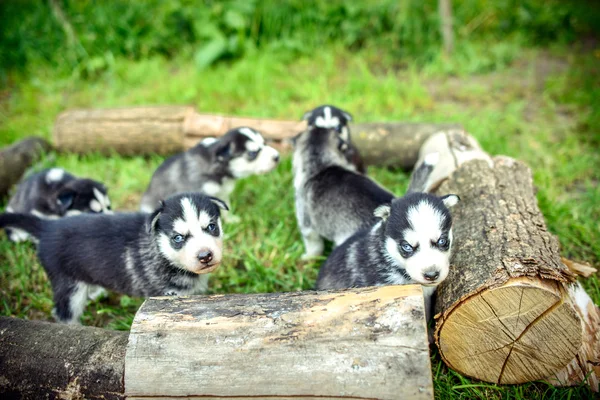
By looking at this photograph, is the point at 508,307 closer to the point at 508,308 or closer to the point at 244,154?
the point at 508,308

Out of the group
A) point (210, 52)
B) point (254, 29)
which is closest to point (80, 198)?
point (210, 52)

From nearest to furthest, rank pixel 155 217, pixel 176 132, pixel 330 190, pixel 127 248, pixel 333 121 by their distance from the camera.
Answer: pixel 155 217 < pixel 127 248 < pixel 330 190 < pixel 333 121 < pixel 176 132

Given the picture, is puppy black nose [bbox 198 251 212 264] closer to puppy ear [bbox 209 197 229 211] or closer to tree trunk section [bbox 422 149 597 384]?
puppy ear [bbox 209 197 229 211]

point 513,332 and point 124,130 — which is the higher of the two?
point 513,332

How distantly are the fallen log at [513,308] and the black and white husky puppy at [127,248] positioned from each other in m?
1.96

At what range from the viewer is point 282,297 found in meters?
Answer: 3.54

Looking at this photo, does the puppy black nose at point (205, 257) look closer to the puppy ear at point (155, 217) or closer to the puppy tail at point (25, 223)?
the puppy ear at point (155, 217)

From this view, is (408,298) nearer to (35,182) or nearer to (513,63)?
(35,182)

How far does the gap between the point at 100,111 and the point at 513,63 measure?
736 cm

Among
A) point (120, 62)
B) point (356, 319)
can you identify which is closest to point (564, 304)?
point (356, 319)

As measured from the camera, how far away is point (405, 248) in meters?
3.87

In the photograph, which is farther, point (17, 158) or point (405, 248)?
point (17, 158)

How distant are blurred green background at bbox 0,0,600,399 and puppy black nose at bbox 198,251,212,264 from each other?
1.45m

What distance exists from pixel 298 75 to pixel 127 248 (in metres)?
5.64
